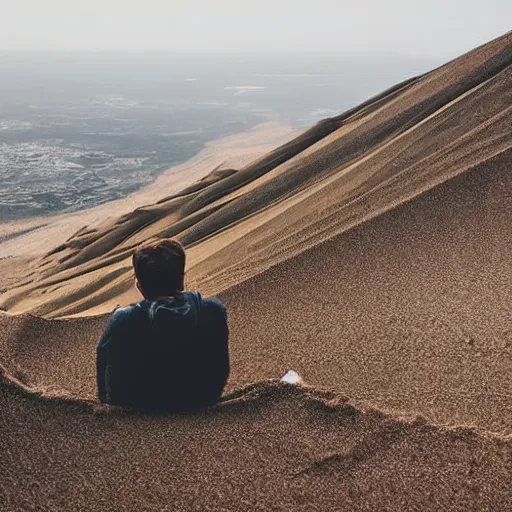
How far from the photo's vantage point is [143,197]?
3328 cm

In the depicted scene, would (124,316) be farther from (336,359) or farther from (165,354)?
(336,359)

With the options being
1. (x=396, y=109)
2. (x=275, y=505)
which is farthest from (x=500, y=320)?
(x=396, y=109)

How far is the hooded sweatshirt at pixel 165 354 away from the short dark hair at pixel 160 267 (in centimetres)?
7

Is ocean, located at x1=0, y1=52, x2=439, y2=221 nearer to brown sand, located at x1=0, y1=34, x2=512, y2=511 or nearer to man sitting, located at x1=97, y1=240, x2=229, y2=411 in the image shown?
brown sand, located at x1=0, y1=34, x2=512, y2=511

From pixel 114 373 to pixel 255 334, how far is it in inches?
79.3

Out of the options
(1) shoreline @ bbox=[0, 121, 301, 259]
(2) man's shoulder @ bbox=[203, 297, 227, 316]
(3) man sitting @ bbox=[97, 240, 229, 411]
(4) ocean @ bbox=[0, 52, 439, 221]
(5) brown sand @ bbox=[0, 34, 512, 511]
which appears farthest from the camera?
(4) ocean @ bbox=[0, 52, 439, 221]

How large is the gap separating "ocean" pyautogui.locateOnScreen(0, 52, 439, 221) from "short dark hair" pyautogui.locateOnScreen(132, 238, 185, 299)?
28.9 m

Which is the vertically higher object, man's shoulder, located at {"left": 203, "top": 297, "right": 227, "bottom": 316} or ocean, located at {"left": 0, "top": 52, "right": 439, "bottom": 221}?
ocean, located at {"left": 0, "top": 52, "right": 439, "bottom": 221}

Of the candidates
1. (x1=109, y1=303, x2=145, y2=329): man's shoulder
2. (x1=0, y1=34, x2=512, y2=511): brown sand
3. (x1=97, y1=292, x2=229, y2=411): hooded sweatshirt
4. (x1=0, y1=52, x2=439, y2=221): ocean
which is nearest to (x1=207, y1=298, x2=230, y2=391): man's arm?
(x1=97, y1=292, x2=229, y2=411): hooded sweatshirt

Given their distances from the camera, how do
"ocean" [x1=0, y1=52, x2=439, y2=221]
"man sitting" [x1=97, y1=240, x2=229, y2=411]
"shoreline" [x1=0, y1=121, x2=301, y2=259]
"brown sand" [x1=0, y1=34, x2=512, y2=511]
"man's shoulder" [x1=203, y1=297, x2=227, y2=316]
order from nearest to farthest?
"brown sand" [x1=0, y1=34, x2=512, y2=511] → "man sitting" [x1=97, y1=240, x2=229, y2=411] → "man's shoulder" [x1=203, y1=297, x2=227, y2=316] → "shoreline" [x1=0, y1=121, x2=301, y2=259] → "ocean" [x1=0, y1=52, x2=439, y2=221]

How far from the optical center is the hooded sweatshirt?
3.09 metres

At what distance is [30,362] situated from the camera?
4.97 meters

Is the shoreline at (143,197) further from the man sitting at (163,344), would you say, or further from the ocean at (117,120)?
the man sitting at (163,344)

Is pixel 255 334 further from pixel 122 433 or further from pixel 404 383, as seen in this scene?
pixel 122 433
